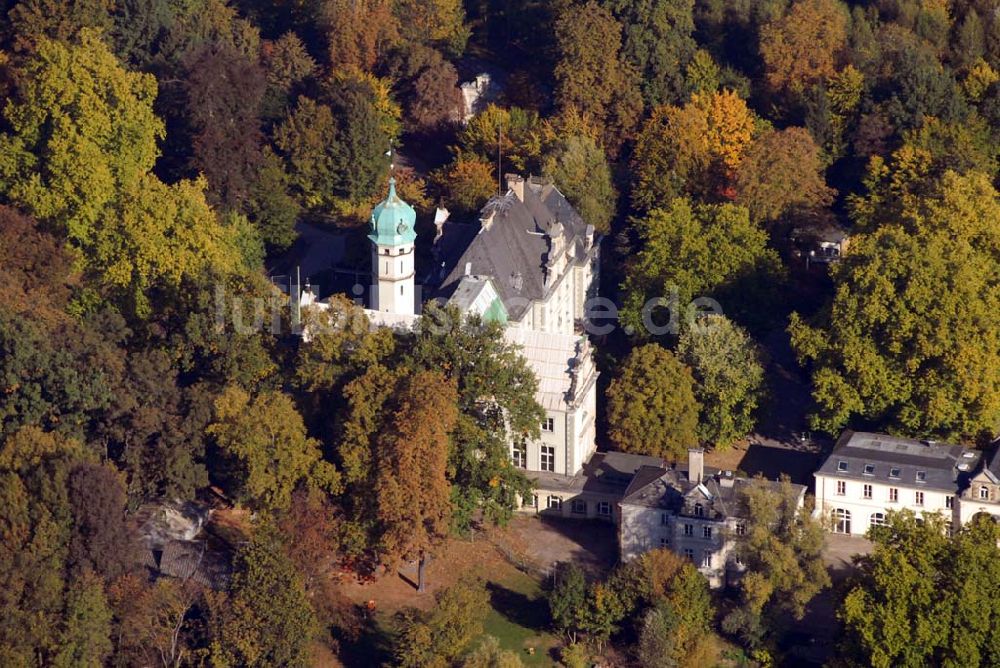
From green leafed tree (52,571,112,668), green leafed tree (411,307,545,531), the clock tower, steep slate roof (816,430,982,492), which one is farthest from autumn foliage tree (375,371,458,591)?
steep slate roof (816,430,982,492)

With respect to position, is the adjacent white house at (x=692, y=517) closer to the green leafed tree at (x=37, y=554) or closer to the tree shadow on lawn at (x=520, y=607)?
the tree shadow on lawn at (x=520, y=607)

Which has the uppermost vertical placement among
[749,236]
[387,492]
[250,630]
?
[749,236]

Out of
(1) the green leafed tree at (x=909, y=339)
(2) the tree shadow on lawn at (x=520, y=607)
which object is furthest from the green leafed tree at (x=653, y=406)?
(2) the tree shadow on lawn at (x=520, y=607)

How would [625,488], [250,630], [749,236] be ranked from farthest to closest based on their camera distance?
[749,236]
[625,488]
[250,630]

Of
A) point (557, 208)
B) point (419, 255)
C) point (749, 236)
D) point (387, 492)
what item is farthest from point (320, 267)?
point (387, 492)

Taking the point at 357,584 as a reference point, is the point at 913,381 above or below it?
above

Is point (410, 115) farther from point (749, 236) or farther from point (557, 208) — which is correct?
point (749, 236)

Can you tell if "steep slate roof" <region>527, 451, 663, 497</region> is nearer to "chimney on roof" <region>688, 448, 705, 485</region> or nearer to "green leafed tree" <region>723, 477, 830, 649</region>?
"chimney on roof" <region>688, 448, 705, 485</region>
